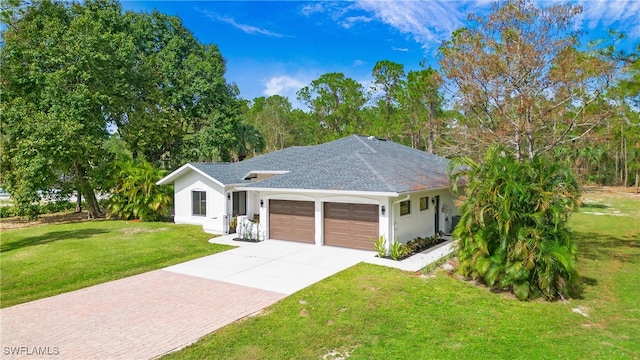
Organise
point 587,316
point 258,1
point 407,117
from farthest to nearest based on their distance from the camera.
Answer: point 407,117
point 258,1
point 587,316

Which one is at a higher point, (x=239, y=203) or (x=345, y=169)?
(x=345, y=169)

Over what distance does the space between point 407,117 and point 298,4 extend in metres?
24.6

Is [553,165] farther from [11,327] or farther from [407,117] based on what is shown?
[407,117]

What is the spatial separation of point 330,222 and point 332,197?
1.08 m

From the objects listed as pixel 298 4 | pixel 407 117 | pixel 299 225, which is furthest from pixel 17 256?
pixel 407 117

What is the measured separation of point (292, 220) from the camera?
16.4 metres

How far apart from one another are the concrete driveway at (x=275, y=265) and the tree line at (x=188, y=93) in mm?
8017

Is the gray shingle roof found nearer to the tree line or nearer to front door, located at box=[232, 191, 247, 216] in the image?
front door, located at box=[232, 191, 247, 216]

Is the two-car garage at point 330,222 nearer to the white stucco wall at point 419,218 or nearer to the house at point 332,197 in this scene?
the house at point 332,197

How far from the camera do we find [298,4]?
2194cm

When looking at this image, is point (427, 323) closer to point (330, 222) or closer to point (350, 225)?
point (350, 225)

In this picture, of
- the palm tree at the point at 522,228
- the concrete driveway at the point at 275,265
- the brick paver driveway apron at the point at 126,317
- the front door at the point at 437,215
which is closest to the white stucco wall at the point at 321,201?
the concrete driveway at the point at 275,265

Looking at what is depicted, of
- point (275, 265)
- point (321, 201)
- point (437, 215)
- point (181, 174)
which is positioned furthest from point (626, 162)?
point (275, 265)

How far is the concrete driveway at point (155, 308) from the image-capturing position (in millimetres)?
7074
